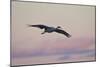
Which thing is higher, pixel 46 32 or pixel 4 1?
pixel 4 1

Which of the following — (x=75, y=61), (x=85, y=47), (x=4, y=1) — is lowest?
(x=75, y=61)

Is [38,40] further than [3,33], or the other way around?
[38,40]

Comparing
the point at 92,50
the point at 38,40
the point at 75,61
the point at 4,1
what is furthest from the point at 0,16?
the point at 92,50

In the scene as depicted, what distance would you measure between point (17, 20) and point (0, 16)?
0.21 meters

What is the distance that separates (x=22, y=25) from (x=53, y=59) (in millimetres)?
603

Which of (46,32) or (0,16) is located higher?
(0,16)

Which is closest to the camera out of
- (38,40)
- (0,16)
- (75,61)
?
(0,16)

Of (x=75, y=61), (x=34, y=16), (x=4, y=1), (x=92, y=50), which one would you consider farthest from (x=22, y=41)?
(x=92, y=50)

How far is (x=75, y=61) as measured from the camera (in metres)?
2.70

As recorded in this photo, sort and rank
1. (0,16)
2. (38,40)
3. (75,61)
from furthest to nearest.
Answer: (75,61) < (38,40) < (0,16)

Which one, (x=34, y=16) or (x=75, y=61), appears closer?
(x=34, y=16)

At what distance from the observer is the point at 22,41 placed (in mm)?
2414

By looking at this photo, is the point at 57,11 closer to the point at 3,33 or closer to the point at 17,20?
the point at 17,20

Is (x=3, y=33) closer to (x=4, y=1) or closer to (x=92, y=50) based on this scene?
(x=4, y=1)
